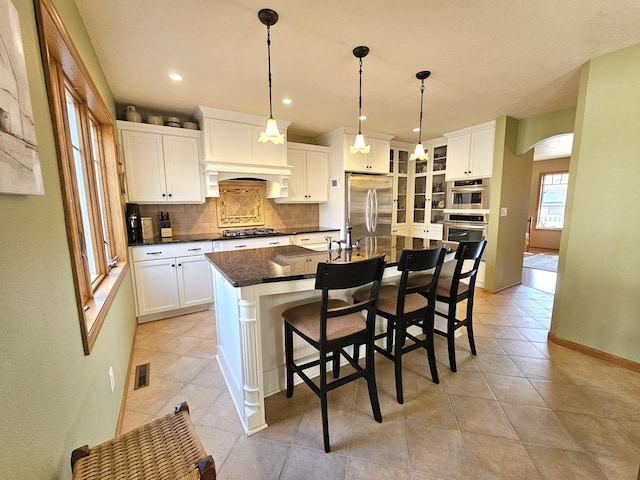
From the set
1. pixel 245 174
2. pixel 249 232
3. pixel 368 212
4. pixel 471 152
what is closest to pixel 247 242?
pixel 249 232

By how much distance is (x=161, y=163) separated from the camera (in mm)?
3236

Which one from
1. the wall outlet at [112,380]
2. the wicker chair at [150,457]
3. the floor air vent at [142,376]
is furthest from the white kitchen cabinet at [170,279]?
the wicker chair at [150,457]

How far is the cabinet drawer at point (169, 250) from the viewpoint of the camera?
9.73ft

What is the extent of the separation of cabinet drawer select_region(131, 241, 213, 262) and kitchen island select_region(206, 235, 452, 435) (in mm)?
1197

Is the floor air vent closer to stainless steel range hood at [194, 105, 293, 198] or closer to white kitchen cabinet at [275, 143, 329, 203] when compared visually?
stainless steel range hood at [194, 105, 293, 198]

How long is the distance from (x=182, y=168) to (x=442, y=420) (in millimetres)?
3603

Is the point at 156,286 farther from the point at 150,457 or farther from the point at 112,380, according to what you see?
the point at 150,457

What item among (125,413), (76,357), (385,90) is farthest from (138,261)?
(385,90)

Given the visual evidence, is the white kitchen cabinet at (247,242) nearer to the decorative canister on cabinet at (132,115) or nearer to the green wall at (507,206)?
the decorative canister on cabinet at (132,115)

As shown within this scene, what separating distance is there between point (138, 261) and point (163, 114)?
1886 mm

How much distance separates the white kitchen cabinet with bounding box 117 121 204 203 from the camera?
3.07 meters

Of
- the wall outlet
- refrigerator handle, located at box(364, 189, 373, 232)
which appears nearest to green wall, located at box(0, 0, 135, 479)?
the wall outlet

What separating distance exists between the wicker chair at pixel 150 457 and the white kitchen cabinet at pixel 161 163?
2.86 meters

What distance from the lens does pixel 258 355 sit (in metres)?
1.60
